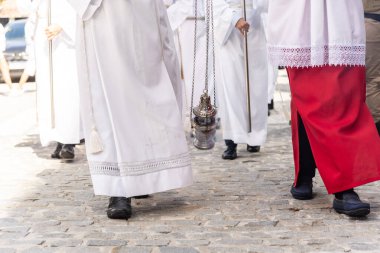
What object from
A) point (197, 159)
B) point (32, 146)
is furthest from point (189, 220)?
point (32, 146)

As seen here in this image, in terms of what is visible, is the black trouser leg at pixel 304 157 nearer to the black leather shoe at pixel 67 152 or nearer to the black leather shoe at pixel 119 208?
the black leather shoe at pixel 119 208

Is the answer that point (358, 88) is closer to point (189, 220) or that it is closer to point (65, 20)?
point (189, 220)

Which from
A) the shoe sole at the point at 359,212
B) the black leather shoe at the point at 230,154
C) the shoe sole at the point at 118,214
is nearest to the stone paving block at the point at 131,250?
the shoe sole at the point at 118,214

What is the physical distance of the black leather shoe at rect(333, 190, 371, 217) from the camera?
17.9 ft

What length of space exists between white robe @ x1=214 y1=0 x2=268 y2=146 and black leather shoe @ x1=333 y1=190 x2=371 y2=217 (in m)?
2.72

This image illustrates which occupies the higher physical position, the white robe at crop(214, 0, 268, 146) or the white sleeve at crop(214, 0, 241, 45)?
the white sleeve at crop(214, 0, 241, 45)

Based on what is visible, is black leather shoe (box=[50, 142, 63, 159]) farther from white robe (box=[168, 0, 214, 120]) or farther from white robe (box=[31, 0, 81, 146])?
white robe (box=[168, 0, 214, 120])

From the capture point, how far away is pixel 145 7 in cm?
580

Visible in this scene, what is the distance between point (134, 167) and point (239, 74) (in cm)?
293

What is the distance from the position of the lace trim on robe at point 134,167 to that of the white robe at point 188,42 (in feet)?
14.4

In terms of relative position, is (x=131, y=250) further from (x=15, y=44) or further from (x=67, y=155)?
(x=15, y=44)

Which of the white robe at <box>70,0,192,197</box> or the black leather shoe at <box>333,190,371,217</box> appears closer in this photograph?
the black leather shoe at <box>333,190,371,217</box>

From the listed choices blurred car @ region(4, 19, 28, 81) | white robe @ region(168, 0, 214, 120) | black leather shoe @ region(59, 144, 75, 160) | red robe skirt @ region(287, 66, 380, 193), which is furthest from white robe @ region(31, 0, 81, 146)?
blurred car @ region(4, 19, 28, 81)

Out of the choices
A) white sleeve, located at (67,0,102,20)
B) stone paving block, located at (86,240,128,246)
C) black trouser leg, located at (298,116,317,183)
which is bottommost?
stone paving block, located at (86,240,128,246)
